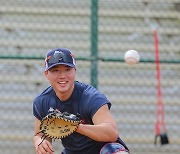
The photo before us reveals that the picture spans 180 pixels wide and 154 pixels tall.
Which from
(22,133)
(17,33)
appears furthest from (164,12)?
(22,133)

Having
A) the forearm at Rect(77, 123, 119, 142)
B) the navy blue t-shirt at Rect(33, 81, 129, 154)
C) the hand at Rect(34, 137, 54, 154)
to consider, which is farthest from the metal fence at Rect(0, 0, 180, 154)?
the forearm at Rect(77, 123, 119, 142)

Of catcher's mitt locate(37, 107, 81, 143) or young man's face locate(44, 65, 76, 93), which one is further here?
young man's face locate(44, 65, 76, 93)

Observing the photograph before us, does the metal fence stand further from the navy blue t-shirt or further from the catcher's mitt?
the catcher's mitt

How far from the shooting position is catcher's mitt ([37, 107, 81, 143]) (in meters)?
4.05

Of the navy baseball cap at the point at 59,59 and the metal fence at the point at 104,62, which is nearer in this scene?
the navy baseball cap at the point at 59,59

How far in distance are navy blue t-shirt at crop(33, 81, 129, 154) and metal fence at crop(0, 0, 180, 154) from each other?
3.12m

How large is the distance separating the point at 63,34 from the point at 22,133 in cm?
165

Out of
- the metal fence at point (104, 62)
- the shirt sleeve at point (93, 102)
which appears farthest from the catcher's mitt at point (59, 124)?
the metal fence at point (104, 62)

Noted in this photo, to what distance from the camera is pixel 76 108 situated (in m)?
4.46

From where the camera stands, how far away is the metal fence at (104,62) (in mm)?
7895

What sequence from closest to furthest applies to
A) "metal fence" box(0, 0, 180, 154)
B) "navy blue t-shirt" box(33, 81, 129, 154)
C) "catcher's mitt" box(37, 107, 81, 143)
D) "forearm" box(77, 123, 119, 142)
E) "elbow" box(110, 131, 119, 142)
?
1. "catcher's mitt" box(37, 107, 81, 143)
2. "forearm" box(77, 123, 119, 142)
3. "elbow" box(110, 131, 119, 142)
4. "navy blue t-shirt" box(33, 81, 129, 154)
5. "metal fence" box(0, 0, 180, 154)

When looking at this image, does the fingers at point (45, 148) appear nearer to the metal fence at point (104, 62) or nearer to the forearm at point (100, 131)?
the forearm at point (100, 131)

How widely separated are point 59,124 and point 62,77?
42 cm

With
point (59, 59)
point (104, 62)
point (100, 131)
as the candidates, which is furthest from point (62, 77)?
point (104, 62)
